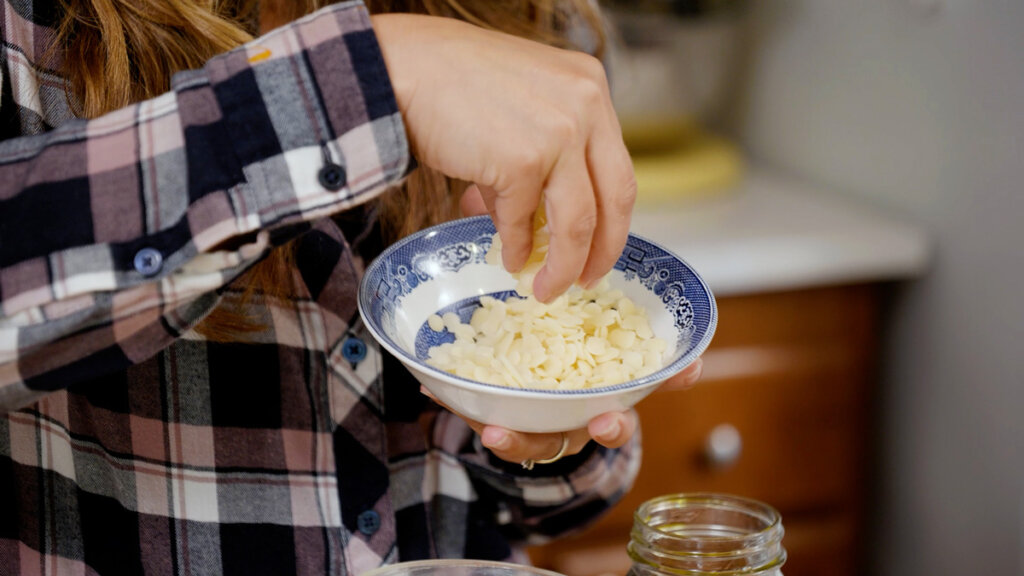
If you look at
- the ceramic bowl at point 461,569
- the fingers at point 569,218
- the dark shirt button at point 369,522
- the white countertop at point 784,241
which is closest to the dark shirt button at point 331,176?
the fingers at point 569,218

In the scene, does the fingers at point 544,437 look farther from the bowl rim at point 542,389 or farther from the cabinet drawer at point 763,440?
the cabinet drawer at point 763,440

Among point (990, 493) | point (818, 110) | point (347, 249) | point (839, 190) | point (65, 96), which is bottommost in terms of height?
point (990, 493)

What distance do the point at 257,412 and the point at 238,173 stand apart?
0.97 ft

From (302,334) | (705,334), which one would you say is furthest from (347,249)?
(705,334)

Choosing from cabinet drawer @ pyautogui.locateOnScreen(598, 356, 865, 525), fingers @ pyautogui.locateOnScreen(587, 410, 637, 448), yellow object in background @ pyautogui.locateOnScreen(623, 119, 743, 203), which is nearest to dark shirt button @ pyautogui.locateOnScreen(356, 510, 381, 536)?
fingers @ pyautogui.locateOnScreen(587, 410, 637, 448)

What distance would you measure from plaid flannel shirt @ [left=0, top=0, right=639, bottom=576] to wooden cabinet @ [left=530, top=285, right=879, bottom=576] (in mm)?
463

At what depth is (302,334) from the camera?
757 millimetres

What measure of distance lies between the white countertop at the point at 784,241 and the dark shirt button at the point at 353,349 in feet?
2.13

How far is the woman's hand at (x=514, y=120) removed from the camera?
515 millimetres

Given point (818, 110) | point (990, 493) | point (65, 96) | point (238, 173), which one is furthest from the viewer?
point (818, 110)

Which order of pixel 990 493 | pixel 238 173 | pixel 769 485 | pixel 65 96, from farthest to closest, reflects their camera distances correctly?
pixel 769 485, pixel 990 493, pixel 65 96, pixel 238 173

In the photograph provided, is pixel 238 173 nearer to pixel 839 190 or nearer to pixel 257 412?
pixel 257 412

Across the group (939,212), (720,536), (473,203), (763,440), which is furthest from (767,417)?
(720,536)

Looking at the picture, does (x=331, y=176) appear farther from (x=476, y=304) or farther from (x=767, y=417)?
(x=767, y=417)
